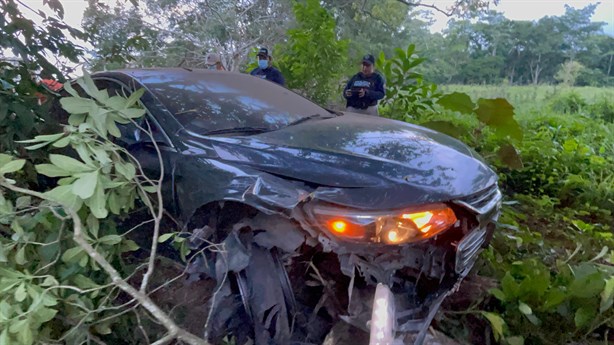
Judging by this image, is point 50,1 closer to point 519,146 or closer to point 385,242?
point 385,242

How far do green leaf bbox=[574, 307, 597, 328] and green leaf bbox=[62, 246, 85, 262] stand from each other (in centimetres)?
243

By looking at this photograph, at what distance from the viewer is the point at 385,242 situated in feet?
6.98

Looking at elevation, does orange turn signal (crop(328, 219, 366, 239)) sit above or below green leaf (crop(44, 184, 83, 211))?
below

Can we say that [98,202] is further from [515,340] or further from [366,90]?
[366,90]

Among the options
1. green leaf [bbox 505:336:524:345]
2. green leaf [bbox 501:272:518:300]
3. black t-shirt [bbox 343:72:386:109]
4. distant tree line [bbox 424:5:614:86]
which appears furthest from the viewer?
distant tree line [bbox 424:5:614:86]

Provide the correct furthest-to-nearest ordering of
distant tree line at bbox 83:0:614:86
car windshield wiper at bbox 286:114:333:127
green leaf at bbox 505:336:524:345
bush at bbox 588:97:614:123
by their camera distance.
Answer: bush at bbox 588:97:614:123, distant tree line at bbox 83:0:614:86, car windshield wiper at bbox 286:114:333:127, green leaf at bbox 505:336:524:345

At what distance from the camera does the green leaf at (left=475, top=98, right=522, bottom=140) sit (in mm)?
4105

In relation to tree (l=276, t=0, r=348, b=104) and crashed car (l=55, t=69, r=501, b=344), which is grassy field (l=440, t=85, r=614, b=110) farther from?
crashed car (l=55, t=69, r=501, b=344)

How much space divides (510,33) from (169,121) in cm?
2678

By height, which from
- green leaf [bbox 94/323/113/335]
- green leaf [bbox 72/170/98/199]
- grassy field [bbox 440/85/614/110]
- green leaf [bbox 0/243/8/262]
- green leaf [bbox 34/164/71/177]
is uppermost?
green leaf [bbox 34/164/71/177]

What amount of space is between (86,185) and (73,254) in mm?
362

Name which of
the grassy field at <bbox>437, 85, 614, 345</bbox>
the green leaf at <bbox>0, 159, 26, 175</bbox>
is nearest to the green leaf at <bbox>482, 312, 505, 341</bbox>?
the grassy field at <bbox>437, 85, 614, 345</bbox>

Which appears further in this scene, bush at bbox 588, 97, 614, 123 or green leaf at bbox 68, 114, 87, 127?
bush at bbox 588, 97, 614, 123

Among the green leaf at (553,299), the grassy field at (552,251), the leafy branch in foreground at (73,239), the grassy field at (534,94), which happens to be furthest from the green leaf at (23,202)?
the grassy field at (534,94)
